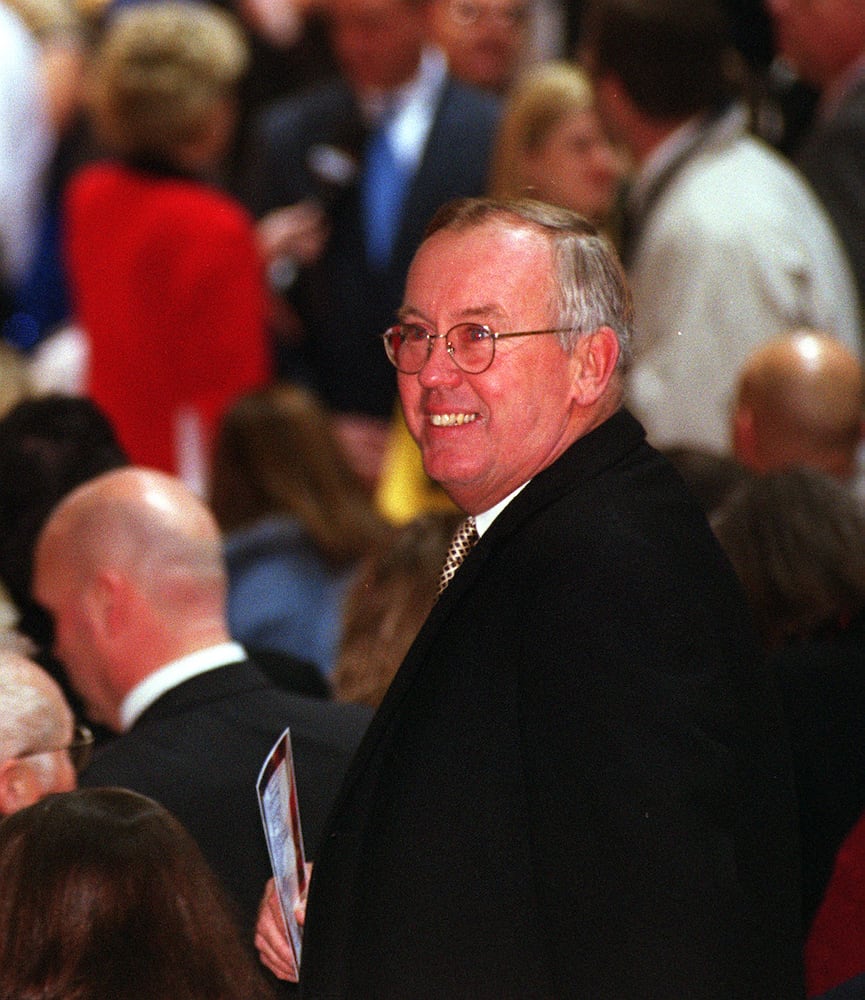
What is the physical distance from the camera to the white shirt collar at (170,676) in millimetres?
2775

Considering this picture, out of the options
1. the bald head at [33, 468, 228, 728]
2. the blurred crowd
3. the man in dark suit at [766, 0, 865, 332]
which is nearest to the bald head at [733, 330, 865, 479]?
the blurred crowd

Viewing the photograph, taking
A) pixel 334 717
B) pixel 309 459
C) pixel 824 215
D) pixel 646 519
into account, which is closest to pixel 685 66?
pixel 824 215

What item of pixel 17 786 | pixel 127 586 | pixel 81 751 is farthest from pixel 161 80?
pixel 17 786

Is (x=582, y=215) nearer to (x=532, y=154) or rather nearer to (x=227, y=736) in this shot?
(x=227, y=736)

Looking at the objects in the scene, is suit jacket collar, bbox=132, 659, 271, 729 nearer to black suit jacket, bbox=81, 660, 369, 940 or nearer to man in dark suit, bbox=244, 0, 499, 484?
black suit jacket, bbox=81, 660, 369, 940

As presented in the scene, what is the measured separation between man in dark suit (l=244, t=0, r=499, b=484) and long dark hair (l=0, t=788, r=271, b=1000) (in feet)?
11.7

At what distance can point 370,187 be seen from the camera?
18.6ft

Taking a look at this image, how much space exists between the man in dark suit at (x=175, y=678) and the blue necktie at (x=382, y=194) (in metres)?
2.69

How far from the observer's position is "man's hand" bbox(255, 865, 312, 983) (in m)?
2.13

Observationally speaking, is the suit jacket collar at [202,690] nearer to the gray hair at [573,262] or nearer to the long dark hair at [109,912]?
the long dark hair at [109,912]

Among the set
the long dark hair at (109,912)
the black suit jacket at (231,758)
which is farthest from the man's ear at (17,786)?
the long dark hair at (109,912)

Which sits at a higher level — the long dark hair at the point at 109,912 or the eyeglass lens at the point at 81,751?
the long dark hair at the point at 109,912

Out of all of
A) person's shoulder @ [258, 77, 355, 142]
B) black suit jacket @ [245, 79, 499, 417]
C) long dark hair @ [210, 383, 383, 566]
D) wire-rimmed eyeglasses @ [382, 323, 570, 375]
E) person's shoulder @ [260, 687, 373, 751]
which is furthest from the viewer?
person's shoulder @ [258, 77, 355, 142]

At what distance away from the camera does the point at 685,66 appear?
467 cm
